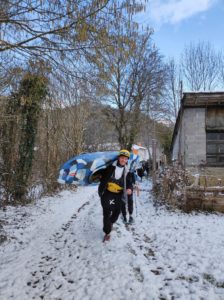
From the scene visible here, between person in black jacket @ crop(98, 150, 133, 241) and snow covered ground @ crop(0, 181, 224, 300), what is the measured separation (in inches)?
23.7

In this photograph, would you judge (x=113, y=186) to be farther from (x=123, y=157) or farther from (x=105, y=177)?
(x=123, y=157)

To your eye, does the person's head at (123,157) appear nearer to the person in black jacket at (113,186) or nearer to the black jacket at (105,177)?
the person in black jacket at (113,186)

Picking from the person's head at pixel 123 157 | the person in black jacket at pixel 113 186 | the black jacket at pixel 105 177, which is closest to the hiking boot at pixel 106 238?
the person in black jacket at pixel 113 186

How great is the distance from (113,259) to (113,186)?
163cm

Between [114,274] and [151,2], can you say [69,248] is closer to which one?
[114,274]

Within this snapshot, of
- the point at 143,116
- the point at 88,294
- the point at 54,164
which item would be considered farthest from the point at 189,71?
the point at 88,294

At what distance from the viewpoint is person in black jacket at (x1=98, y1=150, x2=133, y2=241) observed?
5773 millimetres

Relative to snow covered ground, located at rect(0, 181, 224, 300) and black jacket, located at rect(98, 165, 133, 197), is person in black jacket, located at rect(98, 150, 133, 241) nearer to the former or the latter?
black jacket, located at rect(98, 165, 133, 197)

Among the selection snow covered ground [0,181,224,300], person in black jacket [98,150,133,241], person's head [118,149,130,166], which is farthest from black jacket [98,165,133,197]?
snow covered ground [0,181,224,300]

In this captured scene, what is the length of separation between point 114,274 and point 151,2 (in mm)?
4199

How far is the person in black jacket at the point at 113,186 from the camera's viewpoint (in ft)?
18.9

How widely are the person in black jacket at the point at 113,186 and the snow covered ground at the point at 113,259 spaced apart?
1.97ft

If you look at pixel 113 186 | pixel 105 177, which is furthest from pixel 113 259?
pixel 105 177

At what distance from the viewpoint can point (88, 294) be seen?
11.8ft
